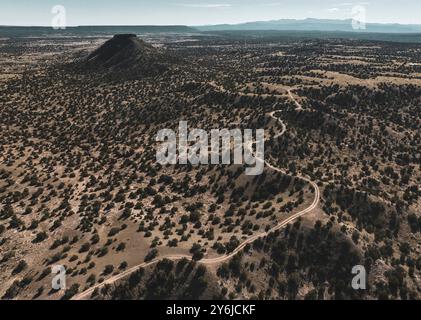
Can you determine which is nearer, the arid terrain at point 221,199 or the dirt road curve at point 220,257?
the dirt road curve at point 220,257

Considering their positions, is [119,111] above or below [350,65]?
below

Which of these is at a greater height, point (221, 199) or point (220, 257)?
point (221, 199)

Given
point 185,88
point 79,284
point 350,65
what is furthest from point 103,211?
point 350,65

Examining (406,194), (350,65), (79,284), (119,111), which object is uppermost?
(350,65)

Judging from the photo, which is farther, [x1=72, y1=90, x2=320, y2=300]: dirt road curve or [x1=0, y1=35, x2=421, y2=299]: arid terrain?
[x1=0, y1=35, x2=421, y2=299]: arid terrain

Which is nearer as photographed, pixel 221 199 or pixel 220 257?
pixel 220 257

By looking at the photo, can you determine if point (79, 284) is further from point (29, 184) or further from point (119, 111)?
point (119, 111)

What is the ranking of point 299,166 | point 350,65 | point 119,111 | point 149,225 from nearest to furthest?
point 149,225
point 299,166
point 119,111
point 350,65
